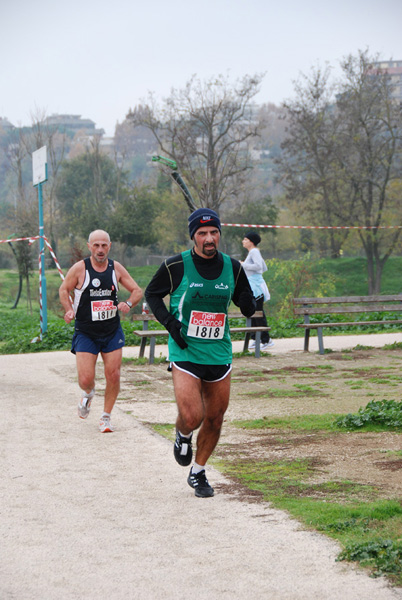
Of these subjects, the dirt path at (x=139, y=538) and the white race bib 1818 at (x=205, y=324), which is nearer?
the dirt path at (x=139, y=538)

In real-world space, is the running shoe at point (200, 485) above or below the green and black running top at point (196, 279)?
below

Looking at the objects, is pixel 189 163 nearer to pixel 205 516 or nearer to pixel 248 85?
pixel 248 85

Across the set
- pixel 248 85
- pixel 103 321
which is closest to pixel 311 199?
pixel 248 85

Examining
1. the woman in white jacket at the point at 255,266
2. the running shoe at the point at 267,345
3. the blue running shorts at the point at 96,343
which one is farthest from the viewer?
the running shoe at the point at 267,345

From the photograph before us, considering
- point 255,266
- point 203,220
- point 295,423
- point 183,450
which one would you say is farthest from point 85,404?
point 255,266

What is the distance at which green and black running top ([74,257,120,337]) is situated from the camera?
7805mm

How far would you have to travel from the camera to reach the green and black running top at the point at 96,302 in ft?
25.6

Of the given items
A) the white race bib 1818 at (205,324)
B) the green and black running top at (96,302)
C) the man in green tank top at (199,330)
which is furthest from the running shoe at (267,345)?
the white race bib 1818 at (205,324)

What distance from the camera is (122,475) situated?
607cm

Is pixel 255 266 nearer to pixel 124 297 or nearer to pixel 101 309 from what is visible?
pixel 101 309

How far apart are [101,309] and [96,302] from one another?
0.28 feet

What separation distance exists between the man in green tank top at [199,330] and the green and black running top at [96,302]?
2254 mm

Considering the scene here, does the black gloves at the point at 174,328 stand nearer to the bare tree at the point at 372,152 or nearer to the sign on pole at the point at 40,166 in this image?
the sign on pole at the point at 40,166

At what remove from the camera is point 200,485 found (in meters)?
5.46
